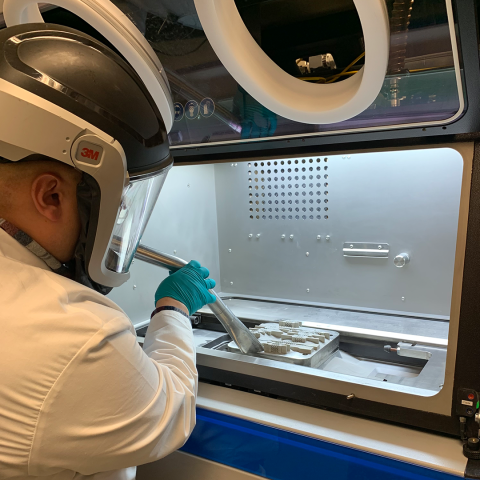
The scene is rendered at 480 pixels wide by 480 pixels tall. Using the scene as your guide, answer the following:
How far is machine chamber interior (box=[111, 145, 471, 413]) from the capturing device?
1.14m

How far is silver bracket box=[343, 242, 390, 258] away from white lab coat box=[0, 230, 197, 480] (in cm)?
90

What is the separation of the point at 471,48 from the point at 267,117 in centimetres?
41

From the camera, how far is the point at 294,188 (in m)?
1.41

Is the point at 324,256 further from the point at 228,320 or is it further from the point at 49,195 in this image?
the point at 49,195

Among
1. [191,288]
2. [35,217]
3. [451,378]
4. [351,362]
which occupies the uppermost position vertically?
[35,217]

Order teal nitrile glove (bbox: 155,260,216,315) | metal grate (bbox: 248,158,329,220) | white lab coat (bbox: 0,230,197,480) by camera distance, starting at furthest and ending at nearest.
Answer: metal grate (bbox: 248,158,329,220) → teal nitrile glove (bbox: 155,260,216,315) → white lab coat (bbox: 0,230,197,480)

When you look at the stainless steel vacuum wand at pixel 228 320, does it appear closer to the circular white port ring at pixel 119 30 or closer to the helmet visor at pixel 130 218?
the helmet visor at pixel 130 218

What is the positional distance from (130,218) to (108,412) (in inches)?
13.6

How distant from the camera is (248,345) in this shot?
44.9 inches

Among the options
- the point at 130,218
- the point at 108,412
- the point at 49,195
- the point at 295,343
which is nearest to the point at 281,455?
the point at 295,343

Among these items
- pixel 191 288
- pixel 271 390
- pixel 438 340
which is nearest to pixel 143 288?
pixel 191 288

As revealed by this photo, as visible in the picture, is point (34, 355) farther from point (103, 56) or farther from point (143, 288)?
point (143, 288)

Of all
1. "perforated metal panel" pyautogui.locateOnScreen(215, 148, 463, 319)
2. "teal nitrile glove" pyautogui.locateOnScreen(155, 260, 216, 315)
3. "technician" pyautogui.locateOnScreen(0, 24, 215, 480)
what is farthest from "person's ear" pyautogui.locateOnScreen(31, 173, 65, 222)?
"perforated metal panel" pyautogui.locateOnScreen(215, 148, 463, 319)

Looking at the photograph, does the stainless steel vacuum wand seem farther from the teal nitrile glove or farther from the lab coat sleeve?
the lab coat sleeve
